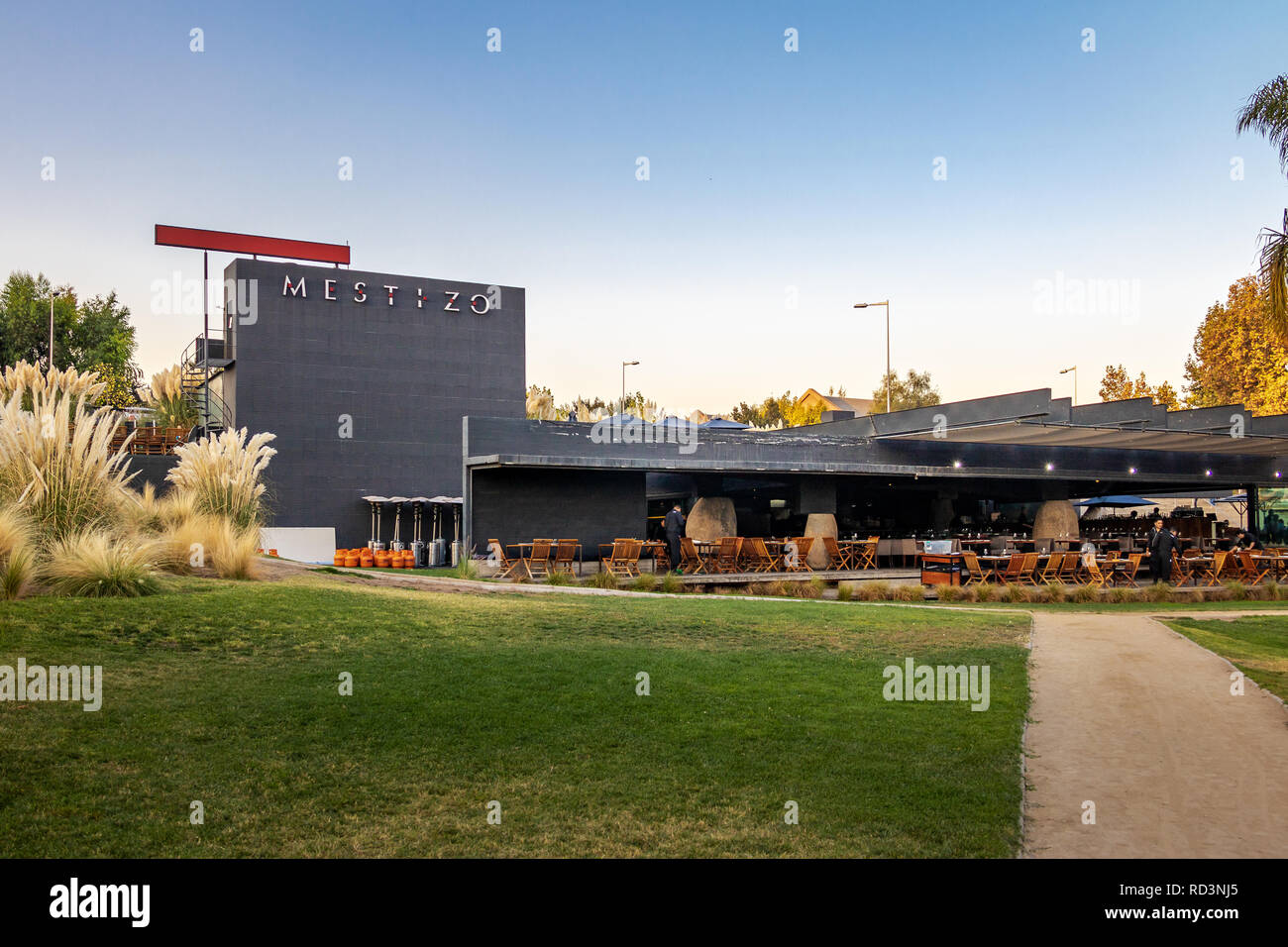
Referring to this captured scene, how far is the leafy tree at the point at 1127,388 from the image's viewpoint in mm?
57156

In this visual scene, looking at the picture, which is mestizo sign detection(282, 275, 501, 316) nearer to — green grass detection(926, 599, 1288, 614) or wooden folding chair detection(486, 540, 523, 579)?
wooden folding chair detection(486, 540, 523, 579)

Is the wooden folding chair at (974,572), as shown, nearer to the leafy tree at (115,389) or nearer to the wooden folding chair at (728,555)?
the wooden folding chair at (728,555)

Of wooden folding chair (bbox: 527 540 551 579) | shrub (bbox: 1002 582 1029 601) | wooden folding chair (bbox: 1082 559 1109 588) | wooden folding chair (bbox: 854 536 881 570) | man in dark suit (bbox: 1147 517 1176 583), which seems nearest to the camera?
shrub (bbox: 1002 582 1029 601)

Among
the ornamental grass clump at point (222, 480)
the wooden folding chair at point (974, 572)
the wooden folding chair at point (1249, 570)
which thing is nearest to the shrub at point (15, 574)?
the ornamental grass clump at point (222, 480)

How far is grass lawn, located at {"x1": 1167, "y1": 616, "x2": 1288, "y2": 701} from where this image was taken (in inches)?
374

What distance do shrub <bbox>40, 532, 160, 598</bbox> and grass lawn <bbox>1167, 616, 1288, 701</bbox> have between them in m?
10.9

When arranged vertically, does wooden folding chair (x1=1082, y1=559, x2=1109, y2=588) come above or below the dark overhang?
below

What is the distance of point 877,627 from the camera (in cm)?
1201

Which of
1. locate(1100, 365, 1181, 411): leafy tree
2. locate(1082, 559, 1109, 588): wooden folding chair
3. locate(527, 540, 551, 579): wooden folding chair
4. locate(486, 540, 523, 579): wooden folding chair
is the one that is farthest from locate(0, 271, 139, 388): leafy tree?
locate(1100, 365, 1181, 411): leafy tree

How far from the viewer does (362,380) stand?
2973 centimetres

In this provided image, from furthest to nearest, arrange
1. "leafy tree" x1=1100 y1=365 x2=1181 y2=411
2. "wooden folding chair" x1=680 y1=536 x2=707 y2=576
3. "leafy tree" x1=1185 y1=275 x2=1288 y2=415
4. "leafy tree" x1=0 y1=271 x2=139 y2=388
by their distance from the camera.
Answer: "leafy tree" x1=1100 y1=365 x2=1181 y2=411 → "leafy tree" x1=1185 y1=275 x2=1288 y2=415 → "leafy tree" x1=0 y1=271 x2=139 y2=388 → "wooden folding chair" x1=680 y1=536 x2=707 y2=576

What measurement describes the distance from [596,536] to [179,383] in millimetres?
18925

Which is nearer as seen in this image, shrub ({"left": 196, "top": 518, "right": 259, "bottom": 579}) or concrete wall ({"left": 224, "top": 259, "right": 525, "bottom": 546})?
shrub ({"left": 196, "top": 518, "right": 259, "bottom": 579})

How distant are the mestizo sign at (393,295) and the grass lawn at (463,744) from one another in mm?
21006
